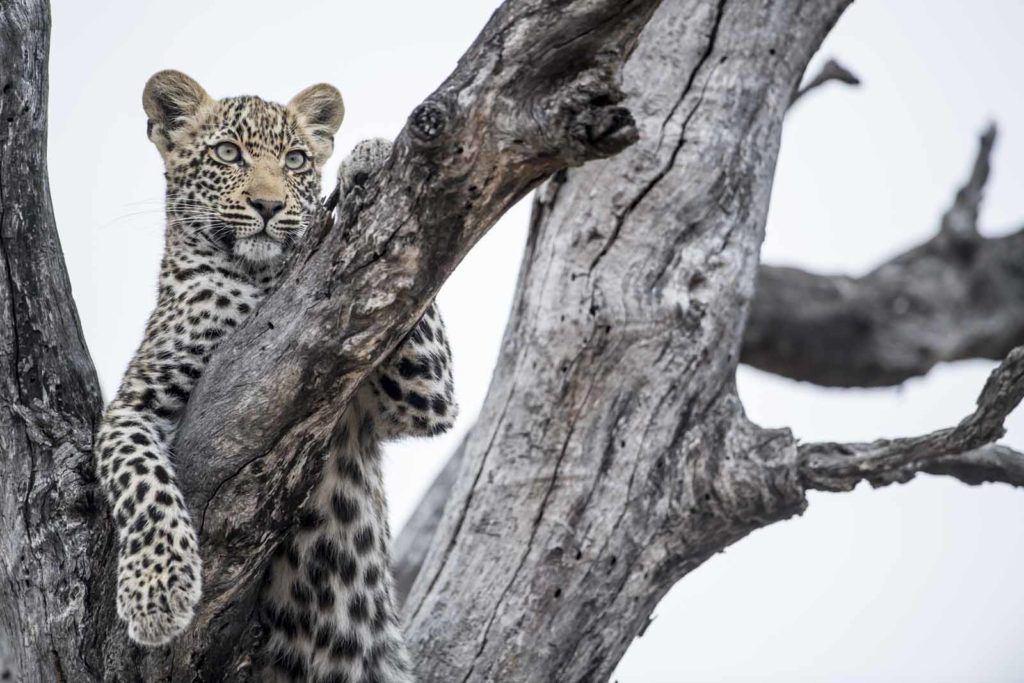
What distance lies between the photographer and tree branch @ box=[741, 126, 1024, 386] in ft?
35.8

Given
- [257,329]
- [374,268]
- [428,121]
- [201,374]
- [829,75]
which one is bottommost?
[201,374]

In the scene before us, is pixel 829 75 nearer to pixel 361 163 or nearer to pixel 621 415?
pixel 621 415

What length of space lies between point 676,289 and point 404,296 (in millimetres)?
2089

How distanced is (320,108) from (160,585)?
3.12m

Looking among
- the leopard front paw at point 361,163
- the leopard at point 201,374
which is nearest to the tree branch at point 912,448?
the leopard at point 201,374

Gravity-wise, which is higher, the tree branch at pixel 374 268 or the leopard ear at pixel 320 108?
the leopard ear at pixel 320 108

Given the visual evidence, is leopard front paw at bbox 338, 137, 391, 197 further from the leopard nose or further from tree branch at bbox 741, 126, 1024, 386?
tree branch at bbox 741, 126, 1024, 386

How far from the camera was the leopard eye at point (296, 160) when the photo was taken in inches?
261

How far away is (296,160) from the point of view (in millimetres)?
6656

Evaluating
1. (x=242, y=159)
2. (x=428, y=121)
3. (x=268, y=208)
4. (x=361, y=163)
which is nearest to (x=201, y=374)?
(x=268, y=208)

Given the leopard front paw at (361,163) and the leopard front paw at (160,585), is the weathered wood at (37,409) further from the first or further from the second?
the leopard front paw at (361,163)

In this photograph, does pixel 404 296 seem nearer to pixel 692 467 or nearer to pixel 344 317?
pixel 344 317

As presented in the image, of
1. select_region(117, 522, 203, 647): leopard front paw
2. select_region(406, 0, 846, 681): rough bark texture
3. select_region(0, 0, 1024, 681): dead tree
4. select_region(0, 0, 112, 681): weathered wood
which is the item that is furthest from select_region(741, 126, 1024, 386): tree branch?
select_region(117, 522, 203, 647): leopard front paw

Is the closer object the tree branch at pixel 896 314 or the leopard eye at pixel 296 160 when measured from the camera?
the leopard eye at pixel 296 160
